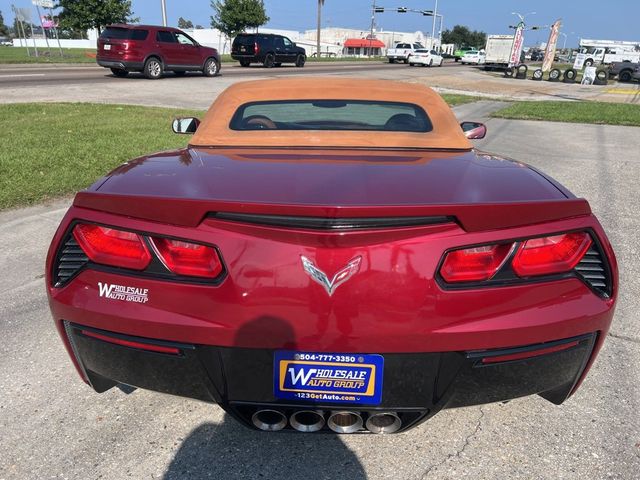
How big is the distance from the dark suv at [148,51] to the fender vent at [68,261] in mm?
19873

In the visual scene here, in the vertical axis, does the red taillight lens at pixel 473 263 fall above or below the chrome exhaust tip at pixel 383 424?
above

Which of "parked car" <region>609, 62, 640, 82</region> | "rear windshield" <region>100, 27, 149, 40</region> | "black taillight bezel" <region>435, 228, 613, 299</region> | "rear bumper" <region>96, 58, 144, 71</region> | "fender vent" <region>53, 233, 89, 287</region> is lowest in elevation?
"parked car" <region>609, 62, 640, 82</region>

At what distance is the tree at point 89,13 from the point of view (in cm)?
3156

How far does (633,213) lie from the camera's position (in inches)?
219

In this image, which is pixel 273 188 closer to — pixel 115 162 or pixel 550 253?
pixel 550 253

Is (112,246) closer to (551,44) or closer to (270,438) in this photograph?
(270,438)

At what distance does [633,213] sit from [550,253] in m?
4.74

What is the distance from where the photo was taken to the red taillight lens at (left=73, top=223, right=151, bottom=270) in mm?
1676

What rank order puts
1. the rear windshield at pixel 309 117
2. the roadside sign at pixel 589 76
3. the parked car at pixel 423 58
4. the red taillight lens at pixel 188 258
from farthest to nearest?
the parked car at pixel 423 58 → the roadside sign at pixel 589 76 → the rear windshield at pixel 309 117 → the red taillight lens at pixel 188 258

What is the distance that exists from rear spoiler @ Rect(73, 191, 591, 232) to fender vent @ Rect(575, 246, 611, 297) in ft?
0.48

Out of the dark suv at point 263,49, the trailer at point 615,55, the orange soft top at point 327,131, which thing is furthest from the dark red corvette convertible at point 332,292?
the trailer at point 615,55

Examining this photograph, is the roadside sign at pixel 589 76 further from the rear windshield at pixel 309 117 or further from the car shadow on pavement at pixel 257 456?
the car shadow on pavement at pixel 257 456

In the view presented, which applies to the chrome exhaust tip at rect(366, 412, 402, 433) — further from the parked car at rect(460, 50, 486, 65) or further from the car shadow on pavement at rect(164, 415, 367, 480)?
the parked car at rect(460, 50, 486, 65)

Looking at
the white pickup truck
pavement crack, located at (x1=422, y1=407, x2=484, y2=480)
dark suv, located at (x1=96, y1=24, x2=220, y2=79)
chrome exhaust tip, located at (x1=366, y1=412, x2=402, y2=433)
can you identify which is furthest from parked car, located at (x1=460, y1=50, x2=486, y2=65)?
chrome exhaust tip, located at (x1=366, y1=412, x2=402, y2=433)
